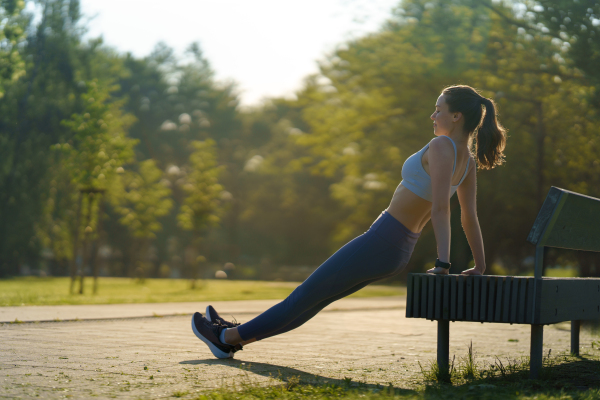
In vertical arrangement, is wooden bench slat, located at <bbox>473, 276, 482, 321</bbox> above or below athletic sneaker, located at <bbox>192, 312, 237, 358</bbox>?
above

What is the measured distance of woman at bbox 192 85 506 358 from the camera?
4.15 metres

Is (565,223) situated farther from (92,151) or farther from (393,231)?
(92,151)

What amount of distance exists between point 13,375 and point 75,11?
33.2 m

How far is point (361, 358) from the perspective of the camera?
17.9ft

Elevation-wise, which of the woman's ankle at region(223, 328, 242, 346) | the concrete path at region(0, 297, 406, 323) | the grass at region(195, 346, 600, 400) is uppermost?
the woman's ankle at region(223, 328, 242, 346)

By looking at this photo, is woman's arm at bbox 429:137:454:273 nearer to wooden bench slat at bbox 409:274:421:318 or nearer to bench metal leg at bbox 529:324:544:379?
wooden bench slat at bbox 409:274:421:318

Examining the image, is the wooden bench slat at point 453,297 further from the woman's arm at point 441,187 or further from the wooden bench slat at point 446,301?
the woman's arm at point 441,187

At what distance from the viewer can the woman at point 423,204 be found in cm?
415

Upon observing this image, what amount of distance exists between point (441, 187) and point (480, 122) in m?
0.61

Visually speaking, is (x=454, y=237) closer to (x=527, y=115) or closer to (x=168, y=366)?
(x=527, y=115)

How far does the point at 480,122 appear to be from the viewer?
4.41 metres

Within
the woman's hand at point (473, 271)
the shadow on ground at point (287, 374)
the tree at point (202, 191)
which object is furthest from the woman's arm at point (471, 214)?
the tree at point (202, 191)

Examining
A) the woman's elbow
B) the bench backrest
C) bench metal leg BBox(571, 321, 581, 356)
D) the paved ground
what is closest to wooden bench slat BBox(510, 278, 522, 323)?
the bench backrest

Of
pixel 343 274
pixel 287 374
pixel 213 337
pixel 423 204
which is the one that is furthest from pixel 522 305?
pixel 213 337
